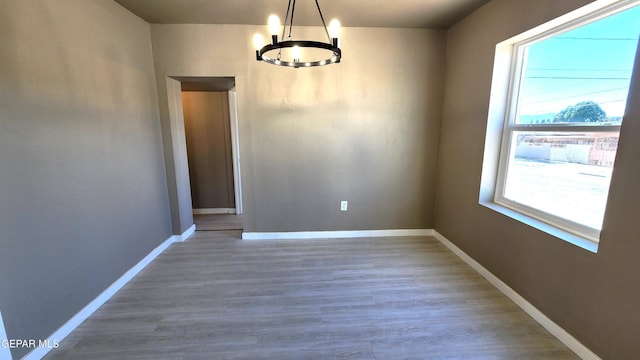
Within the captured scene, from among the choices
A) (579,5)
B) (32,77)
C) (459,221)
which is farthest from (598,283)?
(32,77)

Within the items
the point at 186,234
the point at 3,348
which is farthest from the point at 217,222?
the point at 3,348

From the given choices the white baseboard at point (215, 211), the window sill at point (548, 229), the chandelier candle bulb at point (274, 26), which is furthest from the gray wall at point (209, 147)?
the window sill at point (548, 229)

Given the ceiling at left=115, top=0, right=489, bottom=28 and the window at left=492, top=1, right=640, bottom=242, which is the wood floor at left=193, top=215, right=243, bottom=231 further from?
the window at left=492, top=1, right=640, bottom=242

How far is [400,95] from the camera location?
10.9 feet

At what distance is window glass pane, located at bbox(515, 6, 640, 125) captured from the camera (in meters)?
1.59

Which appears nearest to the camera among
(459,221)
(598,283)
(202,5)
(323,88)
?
(598,283)

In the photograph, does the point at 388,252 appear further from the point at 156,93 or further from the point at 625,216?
the point at 156,93

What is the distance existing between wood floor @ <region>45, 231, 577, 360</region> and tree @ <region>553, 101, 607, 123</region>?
149 centimetres

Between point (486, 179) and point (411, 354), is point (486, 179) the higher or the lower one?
the higher one

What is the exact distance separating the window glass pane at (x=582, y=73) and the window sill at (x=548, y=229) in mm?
763

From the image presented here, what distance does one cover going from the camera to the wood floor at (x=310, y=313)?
5.69 feet

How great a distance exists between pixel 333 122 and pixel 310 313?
7.16ft

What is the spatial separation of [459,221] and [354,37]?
247cm

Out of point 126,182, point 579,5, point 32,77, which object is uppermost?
point 579,5
